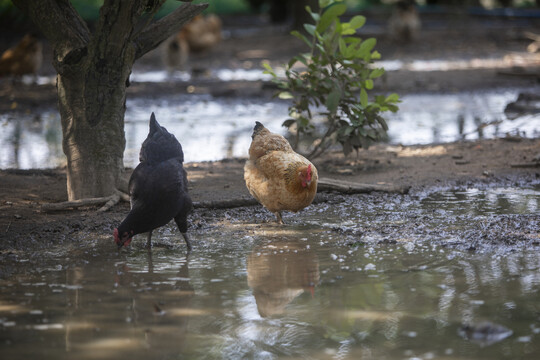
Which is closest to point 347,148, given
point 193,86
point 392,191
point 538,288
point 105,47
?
point 392,191

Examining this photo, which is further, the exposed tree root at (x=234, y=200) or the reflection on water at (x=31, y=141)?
the reflection on water at (x=31, y=141)

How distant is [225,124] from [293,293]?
7.87m

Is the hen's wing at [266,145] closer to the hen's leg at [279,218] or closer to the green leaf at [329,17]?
the hen's leg at [279,218]

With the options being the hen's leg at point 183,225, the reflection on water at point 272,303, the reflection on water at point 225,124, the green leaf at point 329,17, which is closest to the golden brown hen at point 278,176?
the reflection on water at point 272,303

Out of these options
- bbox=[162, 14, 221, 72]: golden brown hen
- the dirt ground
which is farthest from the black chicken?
bbox=[162, 14, 221, 72]: golden brown hen

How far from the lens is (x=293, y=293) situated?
174 inches

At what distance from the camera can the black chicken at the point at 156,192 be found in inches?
205

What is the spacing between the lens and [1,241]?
18.3 feet

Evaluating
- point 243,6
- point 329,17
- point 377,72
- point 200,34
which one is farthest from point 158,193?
point 243,6

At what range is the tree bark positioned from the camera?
632cm

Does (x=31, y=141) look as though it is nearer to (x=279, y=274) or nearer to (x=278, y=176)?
(x=278, y=176)

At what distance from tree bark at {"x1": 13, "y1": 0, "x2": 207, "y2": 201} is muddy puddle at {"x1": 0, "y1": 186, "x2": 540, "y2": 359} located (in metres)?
1.06

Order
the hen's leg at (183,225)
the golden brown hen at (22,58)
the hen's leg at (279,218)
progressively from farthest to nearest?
the golden brown hen at (22,58) → the hen's leg at (279,218) → the hen's leg at (183,225)

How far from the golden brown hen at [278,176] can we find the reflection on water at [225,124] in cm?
303
